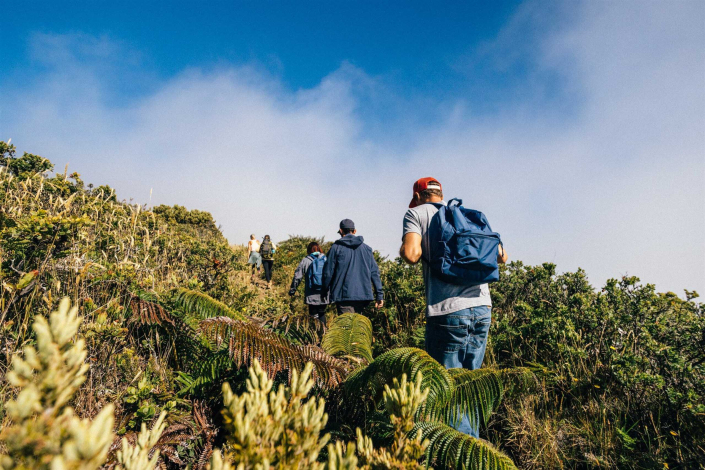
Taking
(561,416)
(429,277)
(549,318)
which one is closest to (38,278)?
(429,277)

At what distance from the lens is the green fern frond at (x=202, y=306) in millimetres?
3311

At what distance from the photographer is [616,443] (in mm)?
2609

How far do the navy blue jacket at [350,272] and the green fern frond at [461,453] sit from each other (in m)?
3.23

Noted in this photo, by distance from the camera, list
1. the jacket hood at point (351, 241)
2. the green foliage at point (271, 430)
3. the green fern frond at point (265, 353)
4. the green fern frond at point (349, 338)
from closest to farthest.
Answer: the green foliage at point (271, 430) < the green fern frond at point (265, 353) < the green fern frond at point (349, 338) < the jacket hood at point (351, 241)

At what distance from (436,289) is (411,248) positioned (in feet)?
1.06

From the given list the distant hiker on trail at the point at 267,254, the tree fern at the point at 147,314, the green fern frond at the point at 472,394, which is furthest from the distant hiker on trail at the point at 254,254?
the green fern frond at the point at 472,394

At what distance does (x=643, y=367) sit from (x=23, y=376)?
13.2ft

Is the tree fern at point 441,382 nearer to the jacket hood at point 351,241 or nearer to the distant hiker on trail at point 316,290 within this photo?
the jacket hood at point 351,241

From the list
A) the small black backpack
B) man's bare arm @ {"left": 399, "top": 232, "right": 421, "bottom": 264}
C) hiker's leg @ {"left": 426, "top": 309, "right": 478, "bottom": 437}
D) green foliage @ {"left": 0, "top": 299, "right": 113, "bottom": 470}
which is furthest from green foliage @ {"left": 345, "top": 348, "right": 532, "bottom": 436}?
the small black backpack

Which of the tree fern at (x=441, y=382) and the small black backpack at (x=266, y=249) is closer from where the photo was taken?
the tree fern at (x=441, y=382)

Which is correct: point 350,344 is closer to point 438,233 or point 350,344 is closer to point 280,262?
point 438,233

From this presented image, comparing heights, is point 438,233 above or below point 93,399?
above

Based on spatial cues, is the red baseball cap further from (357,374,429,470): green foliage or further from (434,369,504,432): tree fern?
(357,374,429,470): green foliage

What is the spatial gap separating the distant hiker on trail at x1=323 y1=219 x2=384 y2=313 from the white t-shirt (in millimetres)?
2442
